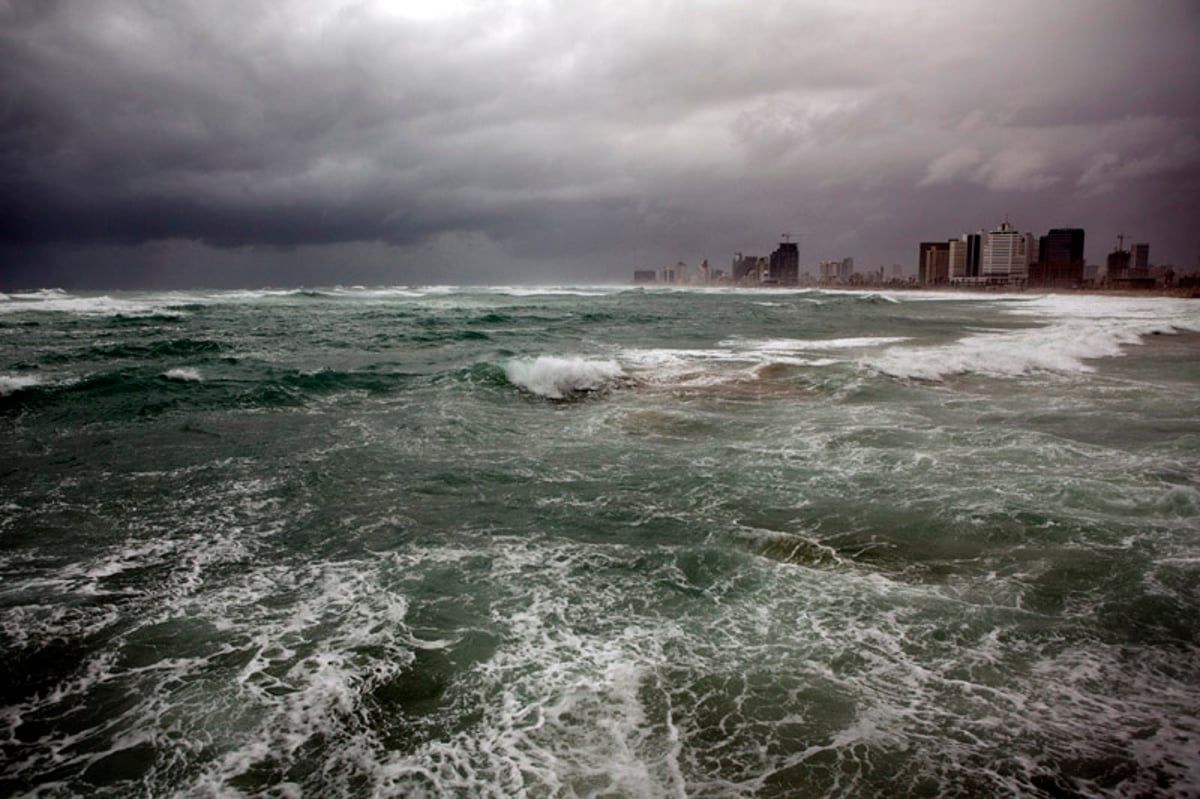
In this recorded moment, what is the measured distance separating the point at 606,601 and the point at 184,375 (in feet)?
56.1

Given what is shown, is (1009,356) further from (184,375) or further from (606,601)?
(184,375)

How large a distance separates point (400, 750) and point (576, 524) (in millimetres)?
3810

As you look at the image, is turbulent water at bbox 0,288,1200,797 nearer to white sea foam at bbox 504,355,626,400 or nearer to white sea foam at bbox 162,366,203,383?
white sea foam at bbox 504,355,626,400

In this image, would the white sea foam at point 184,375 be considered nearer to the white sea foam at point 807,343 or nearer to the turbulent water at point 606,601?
the turbulent water at point 606,601

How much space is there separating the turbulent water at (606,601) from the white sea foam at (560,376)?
2.73 meters

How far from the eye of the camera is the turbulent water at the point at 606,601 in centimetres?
384

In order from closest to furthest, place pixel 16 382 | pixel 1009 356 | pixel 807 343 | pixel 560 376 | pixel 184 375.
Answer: pixel 16 382, pixel 560 376, pixel 184 375, pixel 1009 356, pixel 807 343

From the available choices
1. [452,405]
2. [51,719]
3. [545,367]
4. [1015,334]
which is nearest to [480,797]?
[51,719]

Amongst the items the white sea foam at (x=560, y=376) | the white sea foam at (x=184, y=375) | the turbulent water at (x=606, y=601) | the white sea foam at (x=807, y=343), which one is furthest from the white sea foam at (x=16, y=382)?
Answer: the white sea foam at (x=807, y=343)

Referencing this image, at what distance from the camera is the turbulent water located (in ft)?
12.6

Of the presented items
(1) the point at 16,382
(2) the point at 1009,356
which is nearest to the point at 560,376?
(2) the point at 1009,356

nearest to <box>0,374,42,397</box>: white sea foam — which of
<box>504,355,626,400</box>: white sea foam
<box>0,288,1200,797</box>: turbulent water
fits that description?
<box>0,288,1200,797</box>: turbulent water

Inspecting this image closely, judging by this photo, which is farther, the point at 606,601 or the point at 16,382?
the point at 16,382

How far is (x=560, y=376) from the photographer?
16.3m
